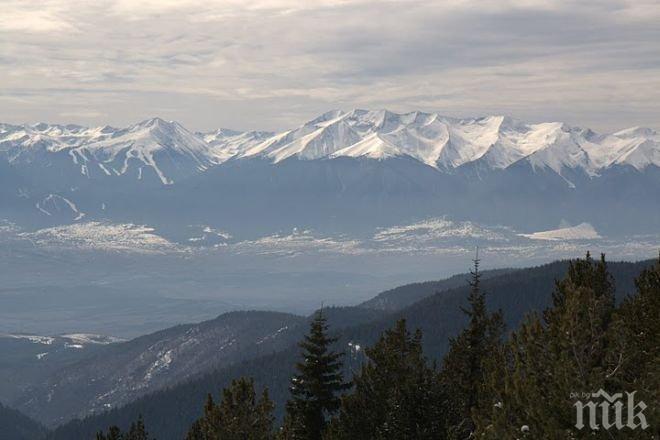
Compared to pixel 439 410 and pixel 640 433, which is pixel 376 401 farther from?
pixel 640 433

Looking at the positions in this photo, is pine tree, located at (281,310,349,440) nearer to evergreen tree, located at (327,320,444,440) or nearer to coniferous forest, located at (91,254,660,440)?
coniferous forest, located at (91,254,660,440)

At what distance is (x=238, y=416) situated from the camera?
39.6 meters

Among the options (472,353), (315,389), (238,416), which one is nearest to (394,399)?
(238,416)

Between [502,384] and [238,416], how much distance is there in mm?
12308

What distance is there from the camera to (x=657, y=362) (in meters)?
25.0

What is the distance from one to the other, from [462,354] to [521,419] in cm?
2328

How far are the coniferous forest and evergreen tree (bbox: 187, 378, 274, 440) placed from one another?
1.7 inches

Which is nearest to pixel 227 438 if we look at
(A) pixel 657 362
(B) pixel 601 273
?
(B) pixel 601 273

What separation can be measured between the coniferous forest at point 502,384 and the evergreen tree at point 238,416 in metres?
0.04

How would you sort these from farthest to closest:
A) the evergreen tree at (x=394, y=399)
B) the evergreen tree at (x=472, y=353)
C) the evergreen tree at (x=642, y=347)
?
the evergreen tree at (x=472, y=353), the evergreen tree at (x=394, y=399), the evergreen tree at (x=642, y=347)

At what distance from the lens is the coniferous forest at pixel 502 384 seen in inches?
885

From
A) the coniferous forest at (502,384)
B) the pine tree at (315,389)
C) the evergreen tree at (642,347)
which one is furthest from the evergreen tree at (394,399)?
the evergreen tree at (642,347)

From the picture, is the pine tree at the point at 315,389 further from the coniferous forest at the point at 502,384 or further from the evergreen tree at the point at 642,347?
the evergreen tree at the point at 642,347

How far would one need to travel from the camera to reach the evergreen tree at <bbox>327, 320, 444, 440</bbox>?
3566 cm
